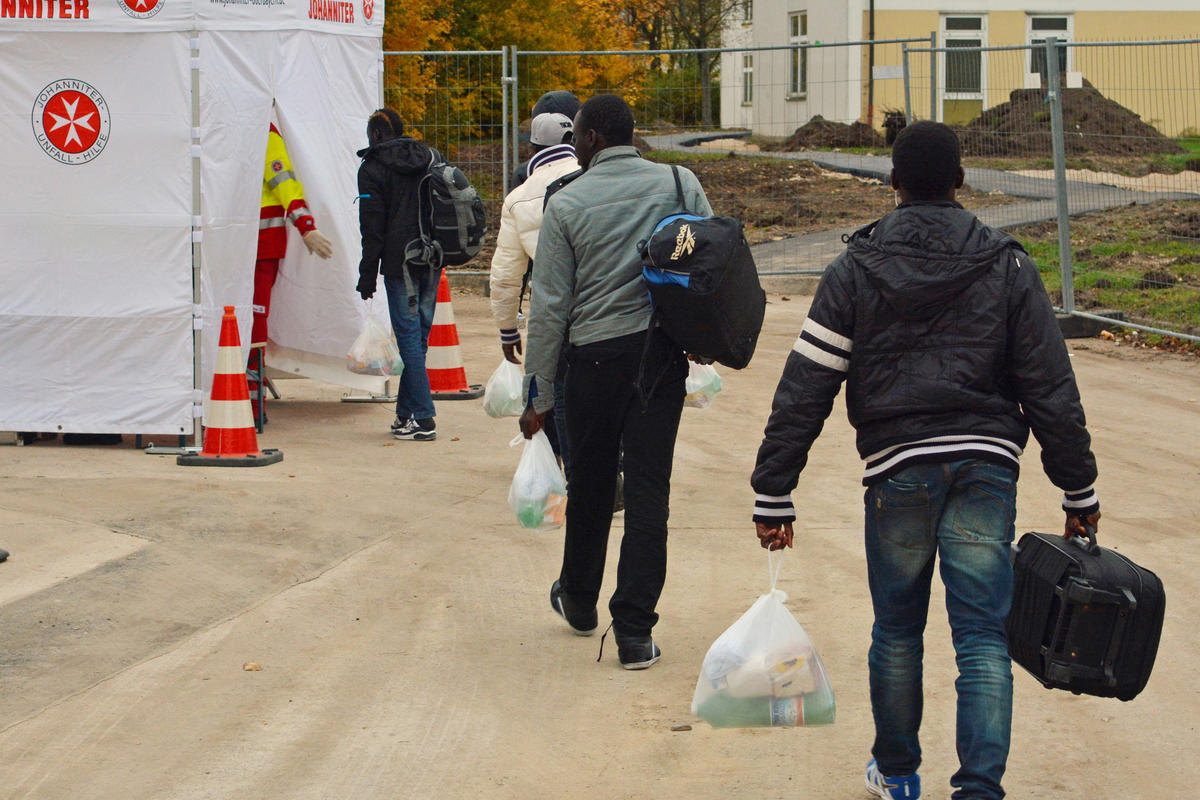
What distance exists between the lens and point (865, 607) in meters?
5.87

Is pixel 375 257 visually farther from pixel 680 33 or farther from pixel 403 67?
pixel 680 33

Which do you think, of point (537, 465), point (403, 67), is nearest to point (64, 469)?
point (537, 465)

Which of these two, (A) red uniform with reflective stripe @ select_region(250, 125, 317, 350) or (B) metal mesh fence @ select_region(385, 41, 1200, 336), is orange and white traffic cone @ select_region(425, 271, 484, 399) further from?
(B) metal mesh fence @ select_region(385, 41, 1200, 336)

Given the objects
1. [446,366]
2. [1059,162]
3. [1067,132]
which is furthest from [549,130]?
[1067,132]

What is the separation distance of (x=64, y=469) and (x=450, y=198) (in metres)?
2.79

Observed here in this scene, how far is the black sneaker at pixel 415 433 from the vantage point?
30.5 feet

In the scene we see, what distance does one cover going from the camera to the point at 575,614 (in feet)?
18.3

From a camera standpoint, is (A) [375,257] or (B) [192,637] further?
(A) [375,257]

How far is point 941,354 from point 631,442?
1702 mm

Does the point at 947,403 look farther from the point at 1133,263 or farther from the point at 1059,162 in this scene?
the point at 1133,263

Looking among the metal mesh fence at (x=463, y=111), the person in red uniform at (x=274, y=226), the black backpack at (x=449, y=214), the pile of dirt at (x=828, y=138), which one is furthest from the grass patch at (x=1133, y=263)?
the person in red uniform at (x=274, y=226)

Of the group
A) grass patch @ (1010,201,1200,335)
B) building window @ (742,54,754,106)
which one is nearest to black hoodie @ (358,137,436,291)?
grass patch @ (1010,201,1200,335)

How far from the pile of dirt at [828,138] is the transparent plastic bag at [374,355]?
13.9m

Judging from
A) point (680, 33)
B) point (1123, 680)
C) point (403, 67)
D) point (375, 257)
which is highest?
point (680, 33)
